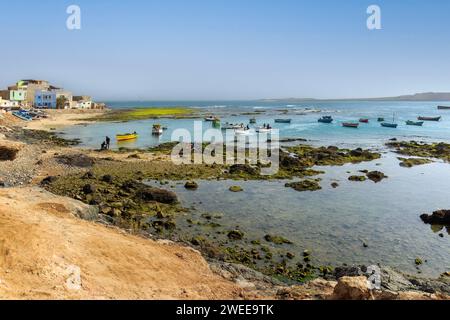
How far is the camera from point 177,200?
26.6 metres

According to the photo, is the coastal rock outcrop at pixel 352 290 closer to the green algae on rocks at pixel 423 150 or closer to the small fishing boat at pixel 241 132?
the green algae on rocks at pixel 423 150

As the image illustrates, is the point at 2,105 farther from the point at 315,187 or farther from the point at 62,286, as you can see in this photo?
the point at 62,286

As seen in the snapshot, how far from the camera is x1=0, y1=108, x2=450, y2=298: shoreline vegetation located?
1627cm

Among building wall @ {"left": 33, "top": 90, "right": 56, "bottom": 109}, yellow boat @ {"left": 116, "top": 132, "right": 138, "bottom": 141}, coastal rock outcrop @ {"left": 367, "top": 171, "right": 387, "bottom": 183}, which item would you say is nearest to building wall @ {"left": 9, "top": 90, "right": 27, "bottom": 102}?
building wall @ {"left": 33, "top": 90, "right": 56, "bottom": 109}

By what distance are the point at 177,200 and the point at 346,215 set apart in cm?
1129

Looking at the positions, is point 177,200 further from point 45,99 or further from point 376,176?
point 45,99

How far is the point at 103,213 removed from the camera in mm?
22125

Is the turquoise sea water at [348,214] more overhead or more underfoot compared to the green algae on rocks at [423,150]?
more underfoot

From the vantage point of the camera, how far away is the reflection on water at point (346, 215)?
19.4 m

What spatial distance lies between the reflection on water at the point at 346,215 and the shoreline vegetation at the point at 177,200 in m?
1.09

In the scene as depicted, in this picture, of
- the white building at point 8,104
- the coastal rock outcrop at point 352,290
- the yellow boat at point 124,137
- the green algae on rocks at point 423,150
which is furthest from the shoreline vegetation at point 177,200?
the white building at point 8,104

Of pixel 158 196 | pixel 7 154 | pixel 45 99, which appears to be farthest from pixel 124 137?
pixel 45 99

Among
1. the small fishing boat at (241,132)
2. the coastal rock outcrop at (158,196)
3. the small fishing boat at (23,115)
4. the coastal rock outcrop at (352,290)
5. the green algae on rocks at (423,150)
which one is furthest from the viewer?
the small fishing boat at (23,115)

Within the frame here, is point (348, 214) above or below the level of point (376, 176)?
below
